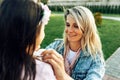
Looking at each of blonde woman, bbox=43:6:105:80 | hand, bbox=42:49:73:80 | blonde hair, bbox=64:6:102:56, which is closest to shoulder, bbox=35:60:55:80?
hand, bbox=42:49:73:80

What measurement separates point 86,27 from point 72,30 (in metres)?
0.13

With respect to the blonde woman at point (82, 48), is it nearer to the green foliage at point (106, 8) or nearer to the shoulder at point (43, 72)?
the shoulder at point (43, 72)

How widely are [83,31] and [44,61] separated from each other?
1.18 meters

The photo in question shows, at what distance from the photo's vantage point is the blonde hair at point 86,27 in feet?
10.7

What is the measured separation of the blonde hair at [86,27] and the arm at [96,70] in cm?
8

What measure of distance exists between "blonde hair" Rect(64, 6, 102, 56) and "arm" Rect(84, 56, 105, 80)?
81 mm

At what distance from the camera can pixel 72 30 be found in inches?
132

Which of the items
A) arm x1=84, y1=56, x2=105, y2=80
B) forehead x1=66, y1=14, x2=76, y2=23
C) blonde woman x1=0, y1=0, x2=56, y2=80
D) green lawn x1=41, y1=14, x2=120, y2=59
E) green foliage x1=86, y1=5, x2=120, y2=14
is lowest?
green foliage x1=86, y1=5, x2=120, y2=14

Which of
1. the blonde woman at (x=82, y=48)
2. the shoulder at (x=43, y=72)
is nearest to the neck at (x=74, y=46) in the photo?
the blonde woman at (x=82, y=48)

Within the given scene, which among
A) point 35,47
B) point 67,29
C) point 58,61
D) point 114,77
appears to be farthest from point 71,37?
point 114,77

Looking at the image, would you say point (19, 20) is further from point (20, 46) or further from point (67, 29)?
point (67, 29)

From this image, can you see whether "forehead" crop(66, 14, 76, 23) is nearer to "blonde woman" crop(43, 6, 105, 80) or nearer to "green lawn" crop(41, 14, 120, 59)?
"blonde woman" crop(43, 6, 105, 80)

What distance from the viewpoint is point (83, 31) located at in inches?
132

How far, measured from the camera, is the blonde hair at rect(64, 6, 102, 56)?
326cm
